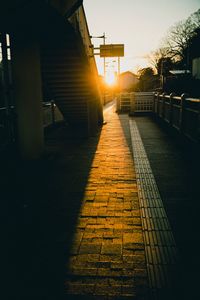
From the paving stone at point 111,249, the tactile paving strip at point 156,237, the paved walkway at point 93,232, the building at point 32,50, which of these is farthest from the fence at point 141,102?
the paving stone at point 111,249

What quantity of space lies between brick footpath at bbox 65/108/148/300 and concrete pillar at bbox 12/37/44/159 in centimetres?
205

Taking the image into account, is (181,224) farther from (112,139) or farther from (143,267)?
(112,139)

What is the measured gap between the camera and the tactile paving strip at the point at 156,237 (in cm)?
251

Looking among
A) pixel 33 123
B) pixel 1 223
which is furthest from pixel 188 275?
pixel 33 123

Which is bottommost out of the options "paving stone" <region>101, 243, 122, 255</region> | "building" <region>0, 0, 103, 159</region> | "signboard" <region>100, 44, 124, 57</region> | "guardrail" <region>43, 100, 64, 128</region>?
"paving stone" <region>101, 243, 122, 255</region>

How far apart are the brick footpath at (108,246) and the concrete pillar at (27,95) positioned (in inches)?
80.7

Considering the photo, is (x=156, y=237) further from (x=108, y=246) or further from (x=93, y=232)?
(x=93, y=232)

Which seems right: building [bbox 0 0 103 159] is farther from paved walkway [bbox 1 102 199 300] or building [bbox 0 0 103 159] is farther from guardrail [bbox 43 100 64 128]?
guardrail [bbox 43 100 64 128]

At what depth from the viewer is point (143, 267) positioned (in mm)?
2639

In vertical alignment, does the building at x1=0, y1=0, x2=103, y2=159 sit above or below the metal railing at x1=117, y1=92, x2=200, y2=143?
above

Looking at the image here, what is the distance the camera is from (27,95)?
20.7ft

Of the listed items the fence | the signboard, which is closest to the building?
the fence

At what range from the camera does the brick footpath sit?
7.78 ft

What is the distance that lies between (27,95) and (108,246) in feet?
14.4
